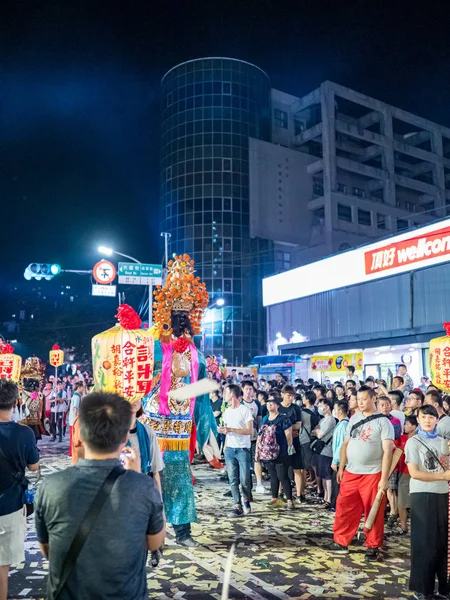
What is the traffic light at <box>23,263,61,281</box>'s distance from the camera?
19800 mm

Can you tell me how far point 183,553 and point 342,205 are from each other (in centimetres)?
4379

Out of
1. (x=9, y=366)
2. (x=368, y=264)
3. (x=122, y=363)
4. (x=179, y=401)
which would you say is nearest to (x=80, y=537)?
(x=122, y=363)

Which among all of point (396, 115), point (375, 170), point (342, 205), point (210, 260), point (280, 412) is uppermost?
point (396, 115)

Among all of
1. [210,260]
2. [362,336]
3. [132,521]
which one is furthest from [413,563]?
[210,260]

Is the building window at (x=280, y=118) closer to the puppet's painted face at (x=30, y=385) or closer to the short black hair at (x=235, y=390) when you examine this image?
the puppet's painted face at (x=30, y=385)

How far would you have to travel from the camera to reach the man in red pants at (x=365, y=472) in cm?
643

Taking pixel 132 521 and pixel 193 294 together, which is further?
pixel 193 294

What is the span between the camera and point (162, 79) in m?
51.4

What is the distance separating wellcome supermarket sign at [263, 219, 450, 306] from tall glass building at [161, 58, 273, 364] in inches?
451

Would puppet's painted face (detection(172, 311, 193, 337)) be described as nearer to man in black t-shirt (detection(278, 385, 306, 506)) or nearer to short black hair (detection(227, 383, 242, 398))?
short black hair (detection(227, 383, 242, 398))

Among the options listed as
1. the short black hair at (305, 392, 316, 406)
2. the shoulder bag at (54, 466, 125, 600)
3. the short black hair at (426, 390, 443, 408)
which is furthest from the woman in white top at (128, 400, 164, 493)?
the short black hair at (305, 392, 316, 406)

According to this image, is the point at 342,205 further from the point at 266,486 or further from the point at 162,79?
the point at 266,486

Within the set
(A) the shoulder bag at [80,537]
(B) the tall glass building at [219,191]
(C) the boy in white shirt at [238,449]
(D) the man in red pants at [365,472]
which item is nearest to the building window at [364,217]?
(B) the tall glass building at [219,191]

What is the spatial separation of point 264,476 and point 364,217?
4013cm
